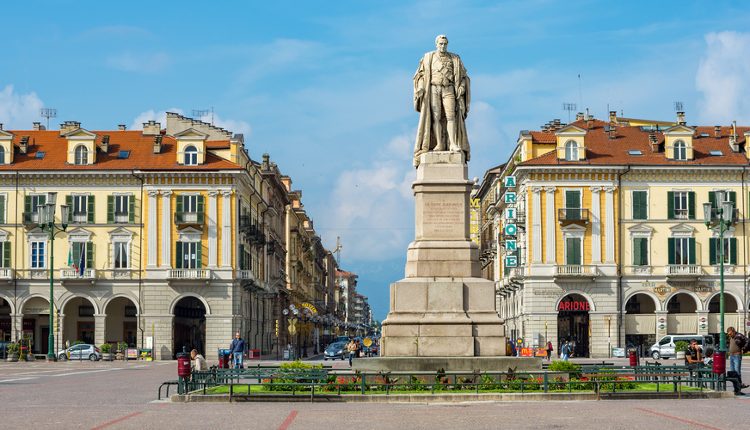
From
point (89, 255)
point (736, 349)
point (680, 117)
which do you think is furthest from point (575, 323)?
point (736, 349)

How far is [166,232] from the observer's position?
8225cm

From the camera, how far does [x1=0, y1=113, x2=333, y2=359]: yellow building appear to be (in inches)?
3231

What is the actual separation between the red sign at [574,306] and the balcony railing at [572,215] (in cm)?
557

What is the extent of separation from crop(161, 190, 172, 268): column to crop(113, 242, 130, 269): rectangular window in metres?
2.55

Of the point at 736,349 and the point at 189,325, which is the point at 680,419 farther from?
the point at 189,325

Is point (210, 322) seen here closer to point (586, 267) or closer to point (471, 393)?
point (586, 267)

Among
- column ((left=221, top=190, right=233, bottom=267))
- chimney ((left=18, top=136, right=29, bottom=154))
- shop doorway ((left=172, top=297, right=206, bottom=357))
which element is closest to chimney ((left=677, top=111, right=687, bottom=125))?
column ((left=221, top=190, right=233, bottom=267))

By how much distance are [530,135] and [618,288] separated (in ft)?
40.7

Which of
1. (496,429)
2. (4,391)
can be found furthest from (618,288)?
(496,429)

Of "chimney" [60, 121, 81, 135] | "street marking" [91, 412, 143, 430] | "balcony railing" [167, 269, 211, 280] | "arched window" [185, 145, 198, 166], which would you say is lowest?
"street marking" [91, 412, 143, 430]

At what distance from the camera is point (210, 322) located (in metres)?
82.1

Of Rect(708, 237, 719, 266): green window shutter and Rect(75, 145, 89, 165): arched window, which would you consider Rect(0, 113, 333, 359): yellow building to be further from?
Rect(708, 237, 719, 266): green window shutter

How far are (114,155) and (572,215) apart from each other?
104 feet

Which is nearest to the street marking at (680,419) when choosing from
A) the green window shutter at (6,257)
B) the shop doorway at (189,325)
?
the shop doorway at (189,325)
